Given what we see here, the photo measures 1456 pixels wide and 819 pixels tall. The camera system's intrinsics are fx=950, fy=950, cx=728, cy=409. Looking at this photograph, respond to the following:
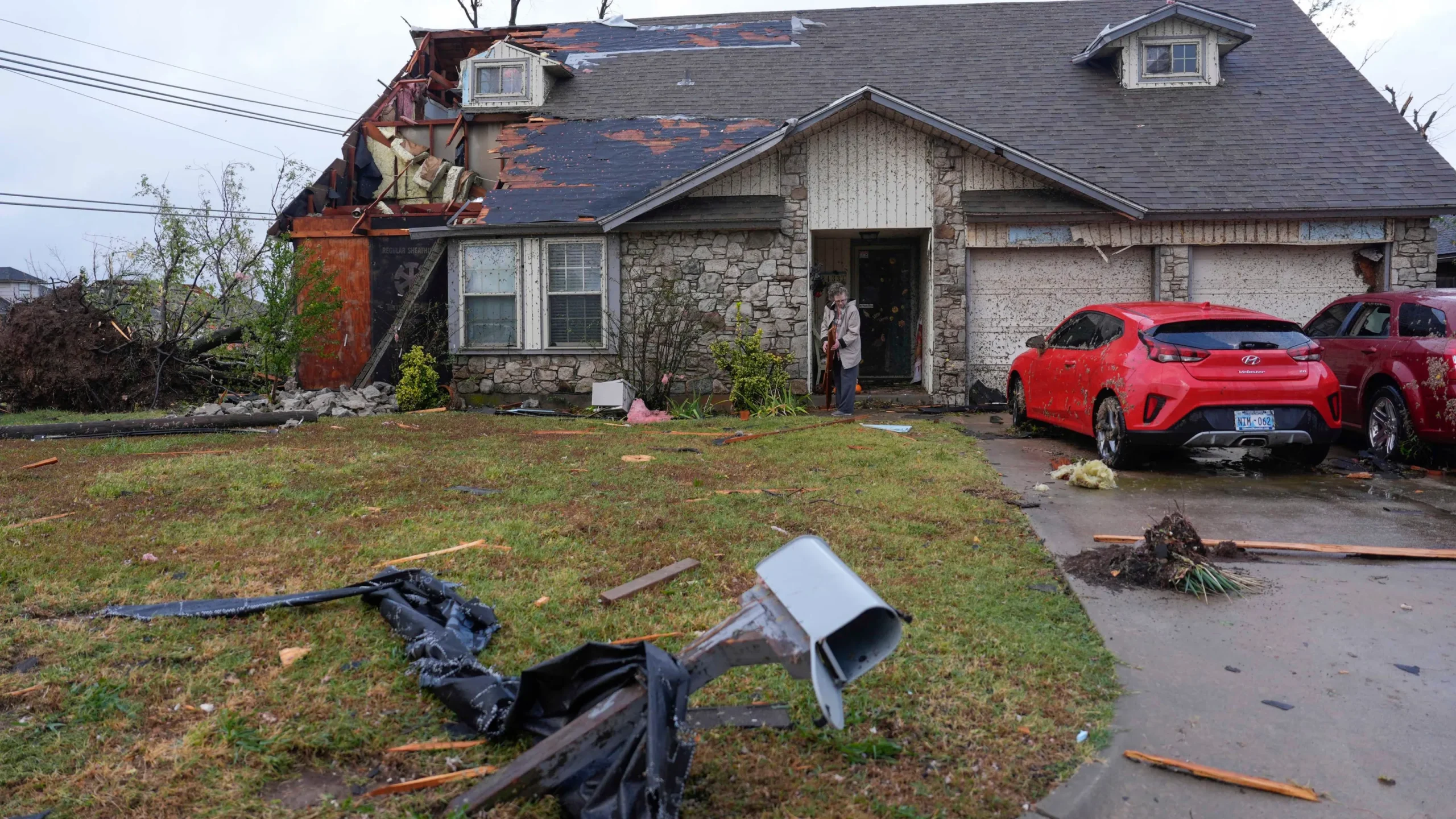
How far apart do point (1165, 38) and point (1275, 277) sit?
5.27 meters

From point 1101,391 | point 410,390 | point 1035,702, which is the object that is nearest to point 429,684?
point 1035,702

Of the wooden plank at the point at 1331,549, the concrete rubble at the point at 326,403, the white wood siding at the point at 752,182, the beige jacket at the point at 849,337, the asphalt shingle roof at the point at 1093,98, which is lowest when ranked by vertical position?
the wooden plank at the point at 1331,549

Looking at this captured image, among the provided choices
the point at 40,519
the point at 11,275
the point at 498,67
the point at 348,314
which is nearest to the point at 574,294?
the point at 348,314

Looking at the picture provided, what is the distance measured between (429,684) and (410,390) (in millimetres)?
11732

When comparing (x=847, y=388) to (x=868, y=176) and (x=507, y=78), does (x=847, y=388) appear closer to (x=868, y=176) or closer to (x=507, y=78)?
(x=868, y=176)

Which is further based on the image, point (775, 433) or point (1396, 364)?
point (775, 433)

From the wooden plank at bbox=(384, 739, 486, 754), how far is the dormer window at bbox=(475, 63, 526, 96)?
16908mm

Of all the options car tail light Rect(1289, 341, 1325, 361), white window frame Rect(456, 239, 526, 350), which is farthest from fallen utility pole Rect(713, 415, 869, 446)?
white window frame Rect(456, 239, 526, 350)

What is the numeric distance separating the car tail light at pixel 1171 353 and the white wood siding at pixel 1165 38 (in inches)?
422

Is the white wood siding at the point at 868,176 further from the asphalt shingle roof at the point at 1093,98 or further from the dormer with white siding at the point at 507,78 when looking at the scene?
the dormer with white siding at the point at 507,78

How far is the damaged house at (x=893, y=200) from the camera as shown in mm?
14281

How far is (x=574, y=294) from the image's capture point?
49.9ft

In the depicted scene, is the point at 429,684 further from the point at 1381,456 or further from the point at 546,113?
the point at 546,113

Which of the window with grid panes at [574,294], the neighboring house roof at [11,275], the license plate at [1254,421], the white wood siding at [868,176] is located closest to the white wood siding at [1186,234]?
the white wood siding at [868,176]
